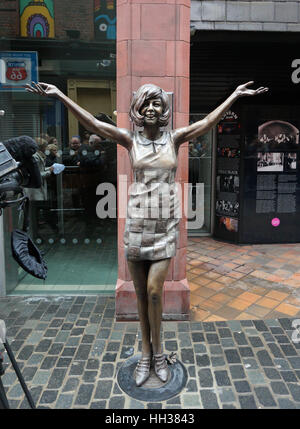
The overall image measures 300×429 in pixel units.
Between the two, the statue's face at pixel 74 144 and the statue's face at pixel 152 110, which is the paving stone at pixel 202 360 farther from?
the statue's face at pixel 74 144

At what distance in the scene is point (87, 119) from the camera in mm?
2496

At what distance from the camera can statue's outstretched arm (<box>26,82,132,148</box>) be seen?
233 cm

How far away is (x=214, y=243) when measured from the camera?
713 centimetres

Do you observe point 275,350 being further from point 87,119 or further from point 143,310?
point 87,119

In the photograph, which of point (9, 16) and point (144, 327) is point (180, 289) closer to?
point (144, 327)

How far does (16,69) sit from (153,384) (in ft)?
13.6

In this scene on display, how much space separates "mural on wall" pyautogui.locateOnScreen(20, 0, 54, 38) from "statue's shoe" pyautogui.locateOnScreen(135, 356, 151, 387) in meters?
4.21

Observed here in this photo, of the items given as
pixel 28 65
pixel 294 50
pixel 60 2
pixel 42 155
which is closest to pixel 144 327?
pixel 42 155

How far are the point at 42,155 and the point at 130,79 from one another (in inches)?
73.6

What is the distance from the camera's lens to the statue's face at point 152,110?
2.43m

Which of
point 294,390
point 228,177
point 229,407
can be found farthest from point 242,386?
point 228,177

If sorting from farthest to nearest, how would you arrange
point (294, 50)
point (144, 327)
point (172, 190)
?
point (294, 50) → point (144, 327) → point (172, 190)

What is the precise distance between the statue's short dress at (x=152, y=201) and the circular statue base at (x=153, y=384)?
3.52ft

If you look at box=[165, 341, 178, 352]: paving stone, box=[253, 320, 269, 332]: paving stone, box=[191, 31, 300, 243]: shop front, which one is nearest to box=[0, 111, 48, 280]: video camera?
box=[165, 341, 178, 352]: paving stone
